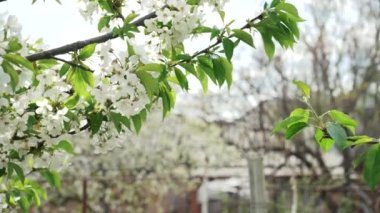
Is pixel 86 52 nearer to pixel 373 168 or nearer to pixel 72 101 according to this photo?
pixel 72 101

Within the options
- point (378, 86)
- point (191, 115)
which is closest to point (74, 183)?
point (191, 115)

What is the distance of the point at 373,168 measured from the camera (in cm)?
132

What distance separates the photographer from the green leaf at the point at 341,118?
143 centimetres

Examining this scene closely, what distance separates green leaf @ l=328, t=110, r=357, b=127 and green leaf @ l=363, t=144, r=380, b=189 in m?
0.11

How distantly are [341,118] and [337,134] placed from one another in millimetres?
86

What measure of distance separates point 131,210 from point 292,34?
8.61 metres

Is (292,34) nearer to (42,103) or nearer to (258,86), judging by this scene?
(42,103)

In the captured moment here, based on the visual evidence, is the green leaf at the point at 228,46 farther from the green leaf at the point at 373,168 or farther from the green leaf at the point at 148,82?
the green leaf at the point at 373,168

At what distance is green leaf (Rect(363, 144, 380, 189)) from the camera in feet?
4.31

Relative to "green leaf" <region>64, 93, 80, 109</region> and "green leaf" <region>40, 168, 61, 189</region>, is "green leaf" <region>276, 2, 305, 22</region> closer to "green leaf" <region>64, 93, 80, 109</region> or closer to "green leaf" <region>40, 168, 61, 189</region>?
"green leaf" <region>64, 93, 80, 109</region>

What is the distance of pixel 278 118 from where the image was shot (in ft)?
33.5

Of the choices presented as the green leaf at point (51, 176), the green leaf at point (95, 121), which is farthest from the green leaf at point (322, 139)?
the green leaf at point (51, 176)

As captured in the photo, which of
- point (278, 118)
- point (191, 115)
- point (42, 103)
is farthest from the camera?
point (191, 115)

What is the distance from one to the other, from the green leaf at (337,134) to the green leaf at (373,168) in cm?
6
